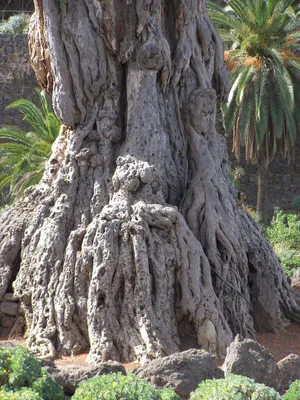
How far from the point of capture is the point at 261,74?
18.9m

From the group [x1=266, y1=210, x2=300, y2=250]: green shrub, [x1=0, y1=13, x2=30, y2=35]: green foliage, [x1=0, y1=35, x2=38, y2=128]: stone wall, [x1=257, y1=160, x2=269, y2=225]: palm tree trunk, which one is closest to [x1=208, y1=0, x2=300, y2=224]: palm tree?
[x1=257, y1=160, x2=269, y2=225]: palm tree trunk

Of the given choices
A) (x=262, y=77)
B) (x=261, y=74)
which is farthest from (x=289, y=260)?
(x=261, y=74)

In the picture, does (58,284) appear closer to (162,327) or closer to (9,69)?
(162,327)

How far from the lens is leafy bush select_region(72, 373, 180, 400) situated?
15.1 feet

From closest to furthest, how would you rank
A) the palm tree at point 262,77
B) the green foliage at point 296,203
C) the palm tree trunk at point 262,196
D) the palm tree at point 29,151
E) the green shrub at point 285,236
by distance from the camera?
1. the green shrub at point 285,236
2. the palm tree at point 29,151
3. the palm tree at point 262,77
4. the palm tree trunk at point 262,196
5. the green foliage at point 296,203

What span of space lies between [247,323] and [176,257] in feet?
3.70

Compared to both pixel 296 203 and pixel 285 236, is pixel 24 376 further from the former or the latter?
pixel 296 203

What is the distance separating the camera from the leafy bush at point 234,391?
4.62m

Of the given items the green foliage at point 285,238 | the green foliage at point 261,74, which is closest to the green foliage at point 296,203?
the green foliage at point 261,74

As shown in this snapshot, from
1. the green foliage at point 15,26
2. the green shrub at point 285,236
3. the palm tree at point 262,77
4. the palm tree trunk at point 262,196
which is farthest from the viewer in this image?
the green foliage at point 15,26

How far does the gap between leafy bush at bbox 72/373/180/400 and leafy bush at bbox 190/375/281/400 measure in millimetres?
228

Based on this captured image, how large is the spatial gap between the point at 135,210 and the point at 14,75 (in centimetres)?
1603

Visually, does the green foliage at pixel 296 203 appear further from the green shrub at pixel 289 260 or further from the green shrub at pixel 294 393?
the green shrub at pixel 294 393

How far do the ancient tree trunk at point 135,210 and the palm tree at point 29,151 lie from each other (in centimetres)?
691
